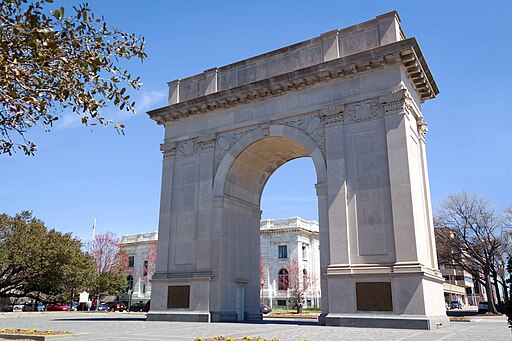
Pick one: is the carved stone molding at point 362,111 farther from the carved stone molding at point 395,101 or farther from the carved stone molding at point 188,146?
the carved stone molding at point 188,146

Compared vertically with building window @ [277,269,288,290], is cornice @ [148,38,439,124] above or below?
above

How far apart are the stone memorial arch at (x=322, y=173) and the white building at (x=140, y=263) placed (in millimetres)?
53946

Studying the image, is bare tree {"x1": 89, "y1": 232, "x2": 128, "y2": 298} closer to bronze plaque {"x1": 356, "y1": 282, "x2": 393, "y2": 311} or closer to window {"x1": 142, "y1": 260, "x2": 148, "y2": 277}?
window {"x1": 142, "y1": 260, "x2": 148, "y2": 277}

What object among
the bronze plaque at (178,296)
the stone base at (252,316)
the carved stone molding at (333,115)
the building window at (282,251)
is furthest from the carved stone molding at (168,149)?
the building window at (282,251)

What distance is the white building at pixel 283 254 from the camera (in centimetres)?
7265

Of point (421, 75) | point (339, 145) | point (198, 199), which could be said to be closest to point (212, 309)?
point (198, 199)

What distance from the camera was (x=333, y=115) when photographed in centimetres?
2239

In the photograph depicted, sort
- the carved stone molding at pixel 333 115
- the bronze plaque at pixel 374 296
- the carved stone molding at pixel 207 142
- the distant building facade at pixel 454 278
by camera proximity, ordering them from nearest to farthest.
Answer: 1. the bronze plaque at pixel 374 296
2. the carved stone molding at pixel 333 115
3. the carved stone molding at pixel 207 142
4. the distant building facade at pixel 454 278

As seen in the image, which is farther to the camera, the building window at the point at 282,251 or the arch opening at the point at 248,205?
the building window at the point at 282,251

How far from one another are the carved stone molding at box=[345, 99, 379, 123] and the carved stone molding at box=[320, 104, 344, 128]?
339mm

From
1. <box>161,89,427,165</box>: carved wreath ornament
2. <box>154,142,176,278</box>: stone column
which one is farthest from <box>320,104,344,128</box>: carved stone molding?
<box>154,142,176,278</box>: stone column

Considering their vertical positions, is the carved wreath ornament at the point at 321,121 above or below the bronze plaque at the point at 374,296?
above

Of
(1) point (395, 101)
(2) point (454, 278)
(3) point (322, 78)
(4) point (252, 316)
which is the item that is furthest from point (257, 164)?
(2) point (454, 278)

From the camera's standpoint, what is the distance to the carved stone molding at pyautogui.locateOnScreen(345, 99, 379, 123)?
850 inches
